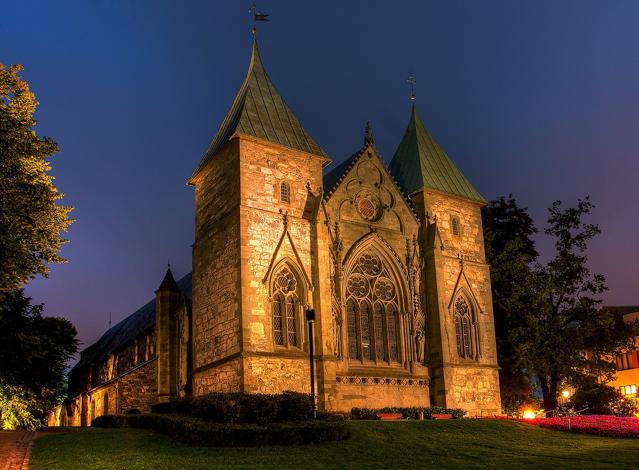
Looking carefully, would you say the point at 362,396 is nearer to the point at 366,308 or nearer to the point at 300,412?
the point at 366,308

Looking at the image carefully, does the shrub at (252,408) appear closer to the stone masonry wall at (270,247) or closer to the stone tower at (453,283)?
the stone masonry wall at (270,247)

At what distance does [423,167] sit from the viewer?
38.4 m

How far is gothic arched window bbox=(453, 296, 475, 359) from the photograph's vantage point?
3575 centimetres

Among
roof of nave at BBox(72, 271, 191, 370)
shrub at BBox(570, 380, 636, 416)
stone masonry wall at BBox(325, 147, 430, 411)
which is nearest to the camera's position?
stone masonry wall at BBox(325, 147, 430, 411)

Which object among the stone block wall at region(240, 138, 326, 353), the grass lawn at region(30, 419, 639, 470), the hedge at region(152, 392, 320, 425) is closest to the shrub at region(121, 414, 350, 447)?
the grass lawn at region(30, 419, 639, 470)

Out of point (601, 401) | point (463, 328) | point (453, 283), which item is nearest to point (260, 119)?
point (453, 283)

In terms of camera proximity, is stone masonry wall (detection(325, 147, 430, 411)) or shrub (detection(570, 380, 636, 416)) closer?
stone masonry wall (detection(325, 147, 430, 411))

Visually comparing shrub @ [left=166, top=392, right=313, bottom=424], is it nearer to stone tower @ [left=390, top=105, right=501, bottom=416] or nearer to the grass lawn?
Answer: the grass lawn

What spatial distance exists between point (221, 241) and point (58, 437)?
11.4 m

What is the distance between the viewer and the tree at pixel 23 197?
2483 cm

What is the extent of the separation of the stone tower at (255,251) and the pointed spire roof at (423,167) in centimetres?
630

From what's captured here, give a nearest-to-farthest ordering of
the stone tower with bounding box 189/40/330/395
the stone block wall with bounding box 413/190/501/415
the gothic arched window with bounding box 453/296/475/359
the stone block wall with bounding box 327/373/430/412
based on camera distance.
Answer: the stone tower with bounding box 189/40/330/395 → the stone block wall with bounding box 327/373/430/412 → the stone block wall with bounding box 413/190/501/415 → the gothic arched window with bounding box 453/296/475/359

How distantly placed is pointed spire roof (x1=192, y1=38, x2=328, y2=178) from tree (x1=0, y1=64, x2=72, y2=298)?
8465mm

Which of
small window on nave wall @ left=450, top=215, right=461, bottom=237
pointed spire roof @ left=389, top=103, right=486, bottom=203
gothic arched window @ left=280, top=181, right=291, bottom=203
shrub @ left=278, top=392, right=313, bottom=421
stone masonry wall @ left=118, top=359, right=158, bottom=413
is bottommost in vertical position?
shrub @ left=278, top=392, right=313, bottom=421
